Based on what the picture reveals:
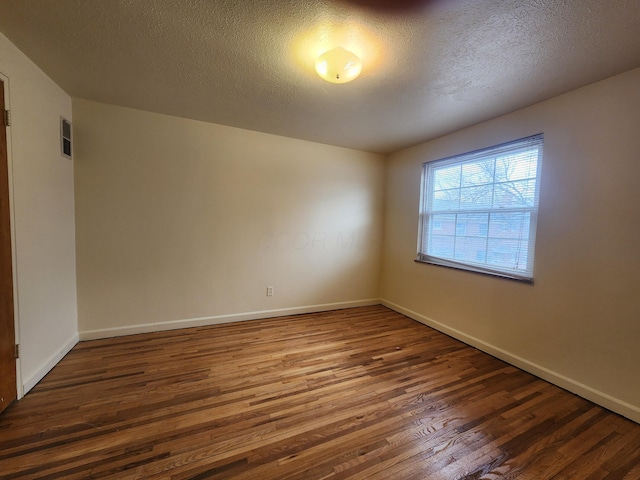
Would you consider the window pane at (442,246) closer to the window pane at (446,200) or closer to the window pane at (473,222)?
the window pane at (473,222)

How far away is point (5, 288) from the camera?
158 centimetres

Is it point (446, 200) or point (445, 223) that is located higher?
point (446, 200)

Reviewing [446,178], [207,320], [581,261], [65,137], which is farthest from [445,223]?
[65,137]

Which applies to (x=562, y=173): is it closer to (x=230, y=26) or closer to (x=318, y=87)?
(x=318, y=87)

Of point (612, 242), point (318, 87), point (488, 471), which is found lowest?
point (488, 471)

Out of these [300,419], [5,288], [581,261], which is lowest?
[300,419]

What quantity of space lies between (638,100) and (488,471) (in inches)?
98.7

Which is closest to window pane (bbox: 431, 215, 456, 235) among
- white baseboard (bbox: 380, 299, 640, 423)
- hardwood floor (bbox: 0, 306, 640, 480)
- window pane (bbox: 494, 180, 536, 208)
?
window pane (bbox: 494, 180, 536, 208)

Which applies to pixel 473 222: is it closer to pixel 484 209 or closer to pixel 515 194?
pixel 484 209

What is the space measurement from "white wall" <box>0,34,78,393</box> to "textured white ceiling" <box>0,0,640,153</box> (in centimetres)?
19

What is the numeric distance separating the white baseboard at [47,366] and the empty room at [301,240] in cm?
3

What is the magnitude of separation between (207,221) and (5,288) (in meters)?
1.61

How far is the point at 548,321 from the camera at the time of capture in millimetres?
2146

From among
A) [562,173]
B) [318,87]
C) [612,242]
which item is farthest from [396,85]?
[612,242]
